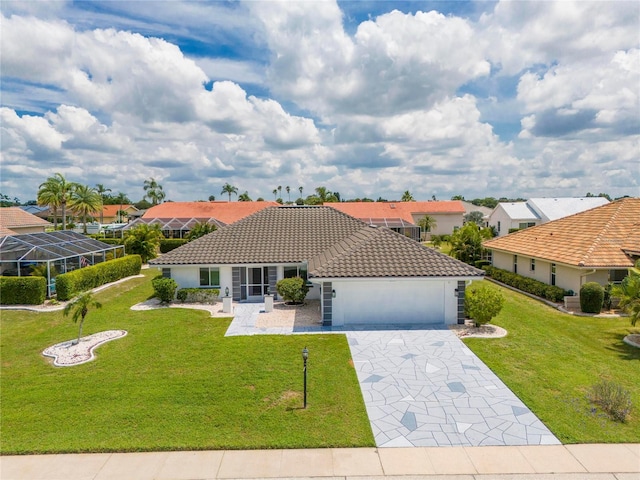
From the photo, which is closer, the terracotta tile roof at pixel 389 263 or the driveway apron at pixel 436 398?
the driveway apron at pixel 436 398

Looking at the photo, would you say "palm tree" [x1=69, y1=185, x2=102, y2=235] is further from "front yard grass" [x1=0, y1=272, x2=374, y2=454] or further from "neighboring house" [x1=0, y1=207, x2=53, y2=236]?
"front yard grass" [x1=0, y1=272, x2=374, y2=454]

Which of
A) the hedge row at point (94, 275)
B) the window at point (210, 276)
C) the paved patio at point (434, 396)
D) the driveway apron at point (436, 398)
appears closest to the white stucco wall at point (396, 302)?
the paved patio at point (434, 396)

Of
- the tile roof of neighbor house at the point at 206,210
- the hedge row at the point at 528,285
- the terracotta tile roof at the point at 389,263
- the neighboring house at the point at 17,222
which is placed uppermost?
the tile roof of neighbor house at the point at 206,210

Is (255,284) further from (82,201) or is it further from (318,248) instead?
(82,201)

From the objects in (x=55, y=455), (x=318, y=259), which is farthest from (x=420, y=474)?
(x=318, y=259)

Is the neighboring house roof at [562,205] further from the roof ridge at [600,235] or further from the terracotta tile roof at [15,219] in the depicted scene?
the terracotta tile roof at [15,219]

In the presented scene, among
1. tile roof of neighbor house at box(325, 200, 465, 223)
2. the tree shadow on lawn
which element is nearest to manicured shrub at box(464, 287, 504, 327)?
the tree shadow on lawn

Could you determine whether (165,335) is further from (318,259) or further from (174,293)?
(318,259)
